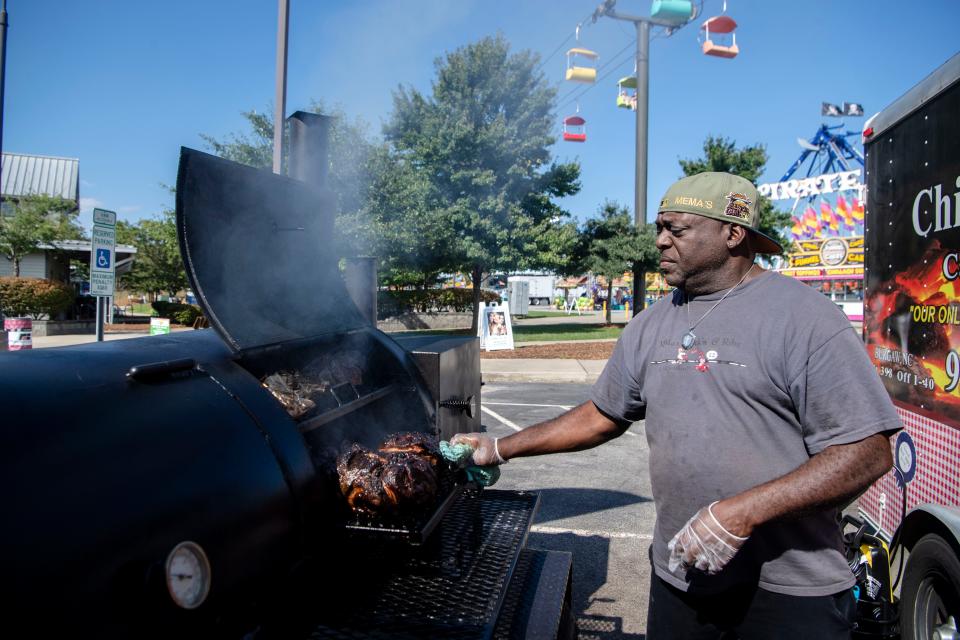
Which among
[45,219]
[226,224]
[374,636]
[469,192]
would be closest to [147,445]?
[374,636]

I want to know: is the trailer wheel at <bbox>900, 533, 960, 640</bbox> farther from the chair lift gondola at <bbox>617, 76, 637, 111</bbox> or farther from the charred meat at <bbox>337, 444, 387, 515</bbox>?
the chair lift gondola at <bbox>617, 76, 637, 111</bbox>

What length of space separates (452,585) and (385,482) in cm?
45

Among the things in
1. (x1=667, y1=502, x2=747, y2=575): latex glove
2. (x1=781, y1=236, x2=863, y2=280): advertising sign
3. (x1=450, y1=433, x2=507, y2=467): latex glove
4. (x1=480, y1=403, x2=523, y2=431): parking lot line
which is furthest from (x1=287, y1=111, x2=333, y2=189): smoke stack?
(x1=781, y1=236, x2=863, y2=280): advertising sign

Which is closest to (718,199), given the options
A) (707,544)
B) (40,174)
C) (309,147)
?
(707,544)

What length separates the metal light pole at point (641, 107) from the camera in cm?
2036

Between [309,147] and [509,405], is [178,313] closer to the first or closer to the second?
[509,405]

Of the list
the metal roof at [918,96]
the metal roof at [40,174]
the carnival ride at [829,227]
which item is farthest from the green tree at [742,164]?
the metal roof at [40,174]

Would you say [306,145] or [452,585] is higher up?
[306,145]

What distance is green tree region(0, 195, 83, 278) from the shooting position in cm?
2066

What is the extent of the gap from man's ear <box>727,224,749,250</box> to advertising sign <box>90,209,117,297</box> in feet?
21.9

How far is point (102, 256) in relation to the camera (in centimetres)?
688

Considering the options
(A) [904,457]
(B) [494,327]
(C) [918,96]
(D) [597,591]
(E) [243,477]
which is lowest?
(D) [597,591]

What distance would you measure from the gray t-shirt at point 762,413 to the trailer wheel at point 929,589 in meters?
0.98

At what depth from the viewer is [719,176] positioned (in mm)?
1935
